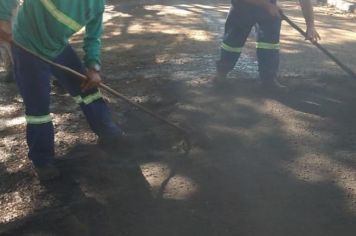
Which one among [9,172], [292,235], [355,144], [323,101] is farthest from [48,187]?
[323,101]

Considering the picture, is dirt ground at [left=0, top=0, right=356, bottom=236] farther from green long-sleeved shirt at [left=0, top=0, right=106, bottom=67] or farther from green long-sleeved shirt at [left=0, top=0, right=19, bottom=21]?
green long-sleeved shirt at [left=0, top=0, right=19, bottom=21]

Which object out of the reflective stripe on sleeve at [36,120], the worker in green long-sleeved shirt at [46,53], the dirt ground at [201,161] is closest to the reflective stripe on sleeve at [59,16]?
the worker in green long-sleeved shirt at [46,53]

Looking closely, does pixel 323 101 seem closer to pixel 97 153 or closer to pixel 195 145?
pixel 195 145

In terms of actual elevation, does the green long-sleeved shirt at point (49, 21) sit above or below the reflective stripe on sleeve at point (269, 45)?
above

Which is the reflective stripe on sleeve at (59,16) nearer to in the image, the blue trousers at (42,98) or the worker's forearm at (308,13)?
the blue trousers at (42,98)

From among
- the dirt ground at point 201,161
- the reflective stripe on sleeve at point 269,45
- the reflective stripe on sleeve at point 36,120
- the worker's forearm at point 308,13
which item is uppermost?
the worker's forearm at point 308,13

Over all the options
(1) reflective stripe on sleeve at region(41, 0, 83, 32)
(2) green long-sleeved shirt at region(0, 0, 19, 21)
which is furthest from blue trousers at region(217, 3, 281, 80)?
(2) green long-sleeved shirt at region(0, 0, 19, 21)

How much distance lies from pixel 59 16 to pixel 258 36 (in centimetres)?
252

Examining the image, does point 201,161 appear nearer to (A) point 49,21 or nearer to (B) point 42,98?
(B) point 42,98

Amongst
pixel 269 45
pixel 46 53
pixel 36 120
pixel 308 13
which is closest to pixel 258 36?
pixel 269 45

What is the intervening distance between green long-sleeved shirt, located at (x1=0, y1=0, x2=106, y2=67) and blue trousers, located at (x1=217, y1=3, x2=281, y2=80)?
1.94 m

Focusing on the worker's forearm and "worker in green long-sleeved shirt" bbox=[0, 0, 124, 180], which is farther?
the worker's forearm

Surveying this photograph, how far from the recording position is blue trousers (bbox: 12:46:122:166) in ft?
9.91

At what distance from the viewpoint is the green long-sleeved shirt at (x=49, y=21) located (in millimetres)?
2816
